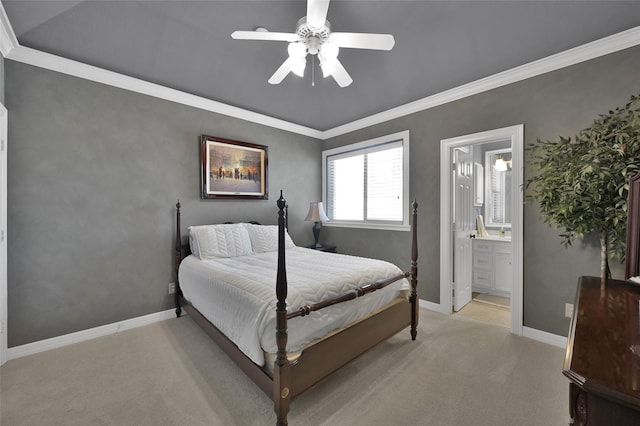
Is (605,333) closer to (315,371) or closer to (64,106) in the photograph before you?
(315,371)

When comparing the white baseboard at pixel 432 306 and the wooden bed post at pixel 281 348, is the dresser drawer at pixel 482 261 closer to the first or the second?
the white baseboard at pixel 432 306

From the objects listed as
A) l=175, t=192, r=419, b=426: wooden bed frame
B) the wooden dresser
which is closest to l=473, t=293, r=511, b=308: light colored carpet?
l=175, t=192, r=419, b=426: wooden bed frame

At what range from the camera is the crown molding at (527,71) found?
2275 millimetres

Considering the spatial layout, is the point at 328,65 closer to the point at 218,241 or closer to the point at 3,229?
the point at 218,241

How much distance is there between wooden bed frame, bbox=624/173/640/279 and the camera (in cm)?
149

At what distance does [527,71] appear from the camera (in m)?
2.75

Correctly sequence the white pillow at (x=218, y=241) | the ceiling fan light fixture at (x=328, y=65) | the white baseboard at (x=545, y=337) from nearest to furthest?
the ceiling fan light fixture at (x=328, y=65) < the white baseboard at (x=545, y=337) < the white pillow at (x=218, y=241)

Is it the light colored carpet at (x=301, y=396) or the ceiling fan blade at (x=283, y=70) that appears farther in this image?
the ceiling fan blade at (x=283, y=70)

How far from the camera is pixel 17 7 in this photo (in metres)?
2.02

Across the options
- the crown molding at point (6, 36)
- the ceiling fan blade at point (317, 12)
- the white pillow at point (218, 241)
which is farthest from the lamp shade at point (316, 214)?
the crown molding at point (6, 36)

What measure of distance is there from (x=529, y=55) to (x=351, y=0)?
6.16 ft

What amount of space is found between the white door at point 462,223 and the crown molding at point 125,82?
A: 2797 millimetres

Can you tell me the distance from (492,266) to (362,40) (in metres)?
3.82

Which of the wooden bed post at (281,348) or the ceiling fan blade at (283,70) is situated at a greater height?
the ceiling fan blade at (283,70)
